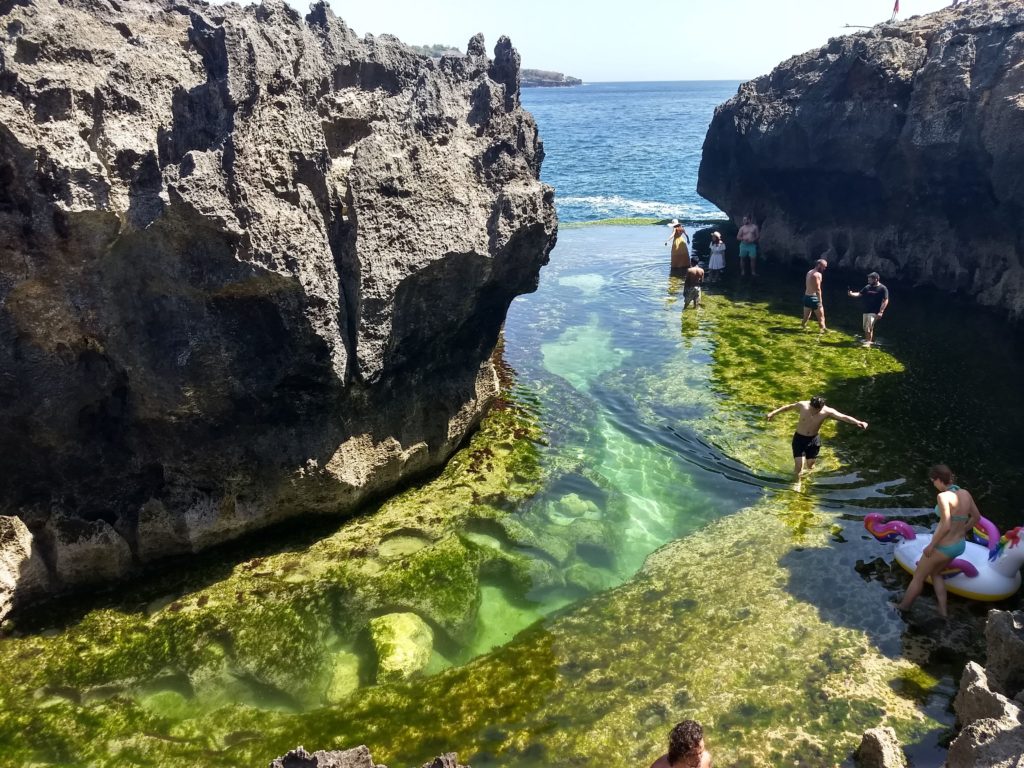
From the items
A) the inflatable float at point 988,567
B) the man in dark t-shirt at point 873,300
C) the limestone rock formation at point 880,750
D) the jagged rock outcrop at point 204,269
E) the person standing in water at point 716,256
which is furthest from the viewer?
the person standing in water at point 716,256

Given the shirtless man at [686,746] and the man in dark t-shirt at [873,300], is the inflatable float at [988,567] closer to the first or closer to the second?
the shirtless man at [686,746]

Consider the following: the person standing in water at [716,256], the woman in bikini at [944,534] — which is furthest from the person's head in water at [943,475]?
Result: the person standing in water at [716,256]

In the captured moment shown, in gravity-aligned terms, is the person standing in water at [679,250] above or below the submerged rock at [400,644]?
above

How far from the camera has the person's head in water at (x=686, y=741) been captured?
5.57 meters

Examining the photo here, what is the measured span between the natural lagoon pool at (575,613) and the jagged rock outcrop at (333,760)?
1.74m

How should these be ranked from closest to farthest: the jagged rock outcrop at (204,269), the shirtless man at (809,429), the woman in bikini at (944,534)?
the jagged rock outcrop at (204,269) → the woman in bikini at (944,534) → the shirtless man at (809,429)

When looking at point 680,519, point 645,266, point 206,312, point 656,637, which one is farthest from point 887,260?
point 206,312

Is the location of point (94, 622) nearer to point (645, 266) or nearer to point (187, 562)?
point (187, 562)

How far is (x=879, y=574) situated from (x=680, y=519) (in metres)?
2.88

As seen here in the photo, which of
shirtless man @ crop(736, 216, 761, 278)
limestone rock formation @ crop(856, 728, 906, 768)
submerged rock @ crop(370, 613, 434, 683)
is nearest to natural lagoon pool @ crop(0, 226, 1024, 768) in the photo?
submerged rock @ crop(370, 613, 434, 683)

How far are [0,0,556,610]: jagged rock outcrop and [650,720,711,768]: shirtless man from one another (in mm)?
6041

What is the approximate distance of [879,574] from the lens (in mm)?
9492

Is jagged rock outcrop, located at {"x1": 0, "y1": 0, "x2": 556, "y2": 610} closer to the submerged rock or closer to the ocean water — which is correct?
the submerged rock

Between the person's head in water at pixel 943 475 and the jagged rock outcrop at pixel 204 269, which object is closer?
the jagged rock outcrop at pixel 204 269
